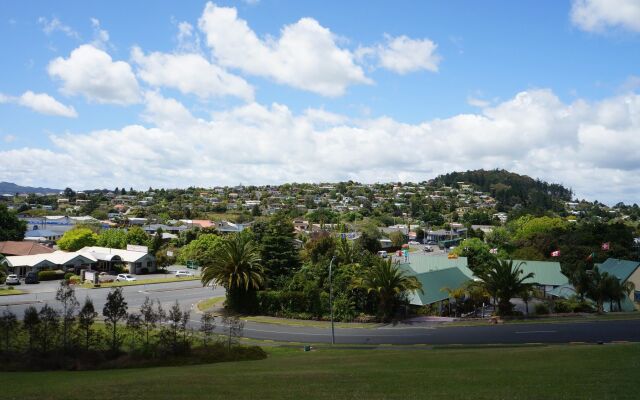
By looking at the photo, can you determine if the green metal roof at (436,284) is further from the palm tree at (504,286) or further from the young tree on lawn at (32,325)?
the young tree on lawn at (32,325)

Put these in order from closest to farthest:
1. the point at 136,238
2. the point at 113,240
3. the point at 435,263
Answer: the point at 435,263 → the point at 113,240 → the point at 136,238

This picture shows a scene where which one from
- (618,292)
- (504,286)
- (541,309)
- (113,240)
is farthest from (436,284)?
(113,240)

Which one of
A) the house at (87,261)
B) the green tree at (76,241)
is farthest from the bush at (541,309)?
the green tree at (76,241)

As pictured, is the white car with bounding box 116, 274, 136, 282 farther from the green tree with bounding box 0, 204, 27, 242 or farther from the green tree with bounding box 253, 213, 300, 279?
the green tree with bounding box 0, 204, 27, 242

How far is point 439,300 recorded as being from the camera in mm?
43688

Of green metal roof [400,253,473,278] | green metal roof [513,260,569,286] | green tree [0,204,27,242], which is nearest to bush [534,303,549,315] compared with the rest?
green metal roof [513,260,569,286]

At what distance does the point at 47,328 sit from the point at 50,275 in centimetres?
4647

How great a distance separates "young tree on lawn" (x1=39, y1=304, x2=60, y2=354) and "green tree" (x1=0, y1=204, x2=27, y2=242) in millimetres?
68382

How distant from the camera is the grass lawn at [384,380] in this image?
13.4 metres

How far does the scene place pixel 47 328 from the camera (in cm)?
2302

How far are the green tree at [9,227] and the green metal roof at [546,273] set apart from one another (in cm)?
7830

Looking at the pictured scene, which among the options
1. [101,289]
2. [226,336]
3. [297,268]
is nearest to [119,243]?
[101,289]

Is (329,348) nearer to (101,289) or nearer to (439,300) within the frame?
(439,300)

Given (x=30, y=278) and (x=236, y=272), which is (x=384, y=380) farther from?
(x=30, y=278)
